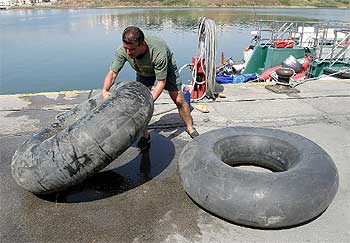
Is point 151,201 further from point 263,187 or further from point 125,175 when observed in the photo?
point 263,187

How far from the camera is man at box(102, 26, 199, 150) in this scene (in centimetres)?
341

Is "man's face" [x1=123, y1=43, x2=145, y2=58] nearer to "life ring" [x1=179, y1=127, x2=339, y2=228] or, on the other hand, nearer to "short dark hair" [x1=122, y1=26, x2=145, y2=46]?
"short dark hair" [x1=122, y1=26, x2=145, y2=46]

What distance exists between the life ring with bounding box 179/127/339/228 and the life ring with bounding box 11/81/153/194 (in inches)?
27.9

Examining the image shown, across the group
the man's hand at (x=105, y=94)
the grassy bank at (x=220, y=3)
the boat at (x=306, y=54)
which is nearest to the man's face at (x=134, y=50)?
the man's hand at (x=105, y=94)

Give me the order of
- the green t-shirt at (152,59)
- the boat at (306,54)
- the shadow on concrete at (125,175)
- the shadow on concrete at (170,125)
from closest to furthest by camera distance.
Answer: the shadow on concrete at (125,175) < the green t-shirt at (152,59) < the shadow on concrete at (170,125) < the boat at (306,54)

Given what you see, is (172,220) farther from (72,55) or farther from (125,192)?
(72,55)

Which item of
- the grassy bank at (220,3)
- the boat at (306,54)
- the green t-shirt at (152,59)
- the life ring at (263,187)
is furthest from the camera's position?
the grassy bank at (220,3)

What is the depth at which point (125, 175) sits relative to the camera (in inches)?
147

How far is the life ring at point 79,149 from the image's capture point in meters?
2.94

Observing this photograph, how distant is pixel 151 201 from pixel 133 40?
5.16 feet

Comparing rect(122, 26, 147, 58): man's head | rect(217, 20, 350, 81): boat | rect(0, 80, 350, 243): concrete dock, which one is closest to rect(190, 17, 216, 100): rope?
rect(0, 80, 350, 243): concrete dock

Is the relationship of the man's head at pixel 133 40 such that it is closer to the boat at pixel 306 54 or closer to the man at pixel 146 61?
the man at pixel 146 61

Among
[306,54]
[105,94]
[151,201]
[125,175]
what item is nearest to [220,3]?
[306,54]

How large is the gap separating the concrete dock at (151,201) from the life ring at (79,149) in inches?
11.3
